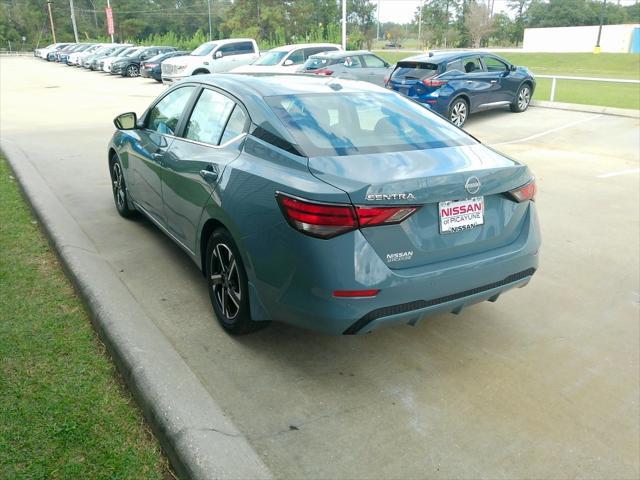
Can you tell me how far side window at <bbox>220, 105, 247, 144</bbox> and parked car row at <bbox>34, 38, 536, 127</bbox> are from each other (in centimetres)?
105

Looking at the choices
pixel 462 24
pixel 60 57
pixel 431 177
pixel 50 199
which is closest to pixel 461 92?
pixel 50 199

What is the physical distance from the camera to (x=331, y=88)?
13.7 ft

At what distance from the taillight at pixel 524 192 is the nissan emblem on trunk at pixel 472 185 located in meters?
0.32

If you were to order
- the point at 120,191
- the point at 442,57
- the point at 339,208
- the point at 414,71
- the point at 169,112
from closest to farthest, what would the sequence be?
the point at 339,208, the point at 169,112, the point at 120,191, the point at 442,57, the point at 414,71

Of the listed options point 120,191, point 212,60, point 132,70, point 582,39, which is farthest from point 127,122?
point 582,39

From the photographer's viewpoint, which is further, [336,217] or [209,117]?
[209,117]

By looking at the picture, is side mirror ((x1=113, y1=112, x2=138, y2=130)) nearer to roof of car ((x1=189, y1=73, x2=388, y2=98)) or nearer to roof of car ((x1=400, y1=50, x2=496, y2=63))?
roof of car ((x1=189, y1=73, x2=388, y2=98))

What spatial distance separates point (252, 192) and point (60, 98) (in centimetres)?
1961

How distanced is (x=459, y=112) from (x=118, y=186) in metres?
8.90

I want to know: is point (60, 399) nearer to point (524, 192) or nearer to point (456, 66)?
point (524, 192)

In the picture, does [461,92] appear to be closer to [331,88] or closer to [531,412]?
[331,88]

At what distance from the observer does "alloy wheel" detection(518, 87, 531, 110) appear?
47.6ft

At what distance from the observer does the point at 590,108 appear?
Result: 14328mm

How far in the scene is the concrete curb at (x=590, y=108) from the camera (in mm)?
13500
